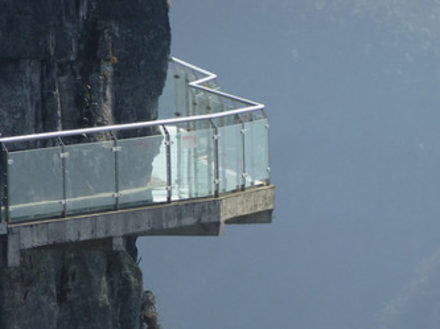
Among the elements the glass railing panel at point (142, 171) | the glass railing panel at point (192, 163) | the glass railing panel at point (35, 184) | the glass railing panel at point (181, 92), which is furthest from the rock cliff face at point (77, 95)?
the glass railing panel at point (192, 163)

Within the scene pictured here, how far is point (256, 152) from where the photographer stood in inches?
862

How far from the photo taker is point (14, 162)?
60.5 feet

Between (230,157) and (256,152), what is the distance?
0.84 meters

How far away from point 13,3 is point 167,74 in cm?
558

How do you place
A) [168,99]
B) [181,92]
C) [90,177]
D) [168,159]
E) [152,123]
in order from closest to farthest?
[90,177] → [152,123] → [168,159] → [181,92] → [168,99]

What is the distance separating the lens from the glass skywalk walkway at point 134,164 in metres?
18.7

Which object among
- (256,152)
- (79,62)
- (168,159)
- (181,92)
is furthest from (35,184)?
(181,92)

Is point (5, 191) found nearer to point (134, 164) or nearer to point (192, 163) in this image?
point (134, 164)

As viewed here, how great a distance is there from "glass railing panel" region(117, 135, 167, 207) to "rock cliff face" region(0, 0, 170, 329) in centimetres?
73

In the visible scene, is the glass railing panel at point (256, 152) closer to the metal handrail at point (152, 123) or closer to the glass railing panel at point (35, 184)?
the metal handrail at point (152, 123)

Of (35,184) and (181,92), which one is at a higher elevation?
(181,92)

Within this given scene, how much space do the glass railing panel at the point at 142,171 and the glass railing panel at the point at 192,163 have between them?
0.17 meters

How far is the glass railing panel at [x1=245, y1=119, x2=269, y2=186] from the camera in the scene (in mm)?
21562

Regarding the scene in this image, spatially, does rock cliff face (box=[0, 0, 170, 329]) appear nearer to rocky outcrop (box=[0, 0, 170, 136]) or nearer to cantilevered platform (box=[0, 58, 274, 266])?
rocky outcrop (box=[0, 0, 170, 136])
